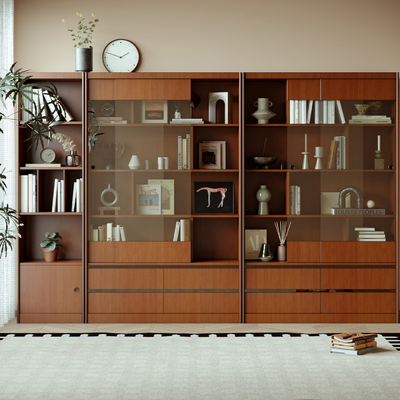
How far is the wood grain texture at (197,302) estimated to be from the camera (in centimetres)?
408

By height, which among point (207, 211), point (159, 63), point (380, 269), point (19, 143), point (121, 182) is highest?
point (159, 63)

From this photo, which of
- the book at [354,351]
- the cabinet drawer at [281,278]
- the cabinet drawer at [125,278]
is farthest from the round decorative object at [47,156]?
the book at [354,351]

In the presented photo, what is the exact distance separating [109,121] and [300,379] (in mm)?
2607

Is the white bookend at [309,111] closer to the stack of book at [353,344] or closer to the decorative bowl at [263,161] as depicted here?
the decorative bowl at [263,161]

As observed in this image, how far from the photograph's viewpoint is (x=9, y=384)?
9.22 feet

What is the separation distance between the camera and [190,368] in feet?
10.1

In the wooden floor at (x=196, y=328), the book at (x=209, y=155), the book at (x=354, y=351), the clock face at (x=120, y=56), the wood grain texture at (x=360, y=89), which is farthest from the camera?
the clock face at (x=120, y=56)

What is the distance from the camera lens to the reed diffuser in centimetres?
414

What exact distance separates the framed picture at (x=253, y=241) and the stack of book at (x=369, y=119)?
1.26m

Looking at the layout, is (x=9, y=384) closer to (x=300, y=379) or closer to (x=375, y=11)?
(x=300, y=379)

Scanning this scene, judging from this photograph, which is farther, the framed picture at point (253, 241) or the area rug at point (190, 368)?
the framed picture at point (253, 241)

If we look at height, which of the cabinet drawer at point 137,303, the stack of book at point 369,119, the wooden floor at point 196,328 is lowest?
the wooden floor at point 196,328

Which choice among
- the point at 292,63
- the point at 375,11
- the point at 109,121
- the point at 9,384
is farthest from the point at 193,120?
the point at 9,384

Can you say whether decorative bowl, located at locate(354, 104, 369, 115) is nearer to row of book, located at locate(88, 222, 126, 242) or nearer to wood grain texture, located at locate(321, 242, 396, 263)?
wood grain texture, located at locate(321, 242, 396, 263)
